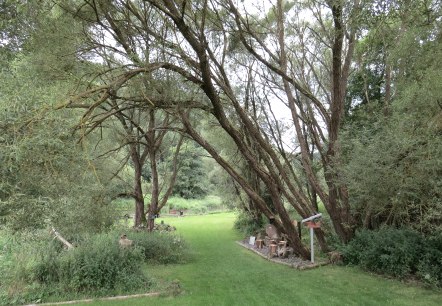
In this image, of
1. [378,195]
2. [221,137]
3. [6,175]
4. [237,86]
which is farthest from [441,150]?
[221,137]

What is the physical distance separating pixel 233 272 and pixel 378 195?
4.57 meters

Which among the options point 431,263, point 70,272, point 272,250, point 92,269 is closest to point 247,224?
point 272,250

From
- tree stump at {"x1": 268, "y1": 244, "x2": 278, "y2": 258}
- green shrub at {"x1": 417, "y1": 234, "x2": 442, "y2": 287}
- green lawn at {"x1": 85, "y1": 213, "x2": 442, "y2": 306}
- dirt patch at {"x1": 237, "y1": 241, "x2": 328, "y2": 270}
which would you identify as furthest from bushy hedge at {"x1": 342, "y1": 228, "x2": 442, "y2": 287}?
tree stump at {"x1": 268, "y1": 244, "x2": 278, "y2": 258}

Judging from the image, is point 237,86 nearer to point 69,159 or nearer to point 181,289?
point 181,289

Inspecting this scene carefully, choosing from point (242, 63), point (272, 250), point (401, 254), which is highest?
point (242, 63)

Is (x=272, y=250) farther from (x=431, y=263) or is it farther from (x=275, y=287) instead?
(x=431, y=263)

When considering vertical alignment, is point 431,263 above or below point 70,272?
below

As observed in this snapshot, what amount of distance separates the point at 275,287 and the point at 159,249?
484 cm

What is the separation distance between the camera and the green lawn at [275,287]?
23.3 feet

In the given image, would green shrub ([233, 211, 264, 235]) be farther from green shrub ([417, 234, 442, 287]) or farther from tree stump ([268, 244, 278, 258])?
green shrub ([417, 234, 442, 287])

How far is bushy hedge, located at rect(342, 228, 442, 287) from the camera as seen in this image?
7.68 meters

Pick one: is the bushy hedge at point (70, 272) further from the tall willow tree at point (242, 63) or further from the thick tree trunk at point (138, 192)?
the thick tree trunk at point (138, 192)

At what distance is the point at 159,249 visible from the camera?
38.6 ft

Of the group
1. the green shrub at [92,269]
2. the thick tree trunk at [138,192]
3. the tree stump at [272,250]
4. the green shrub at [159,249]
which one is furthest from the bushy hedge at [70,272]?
the thick tree trunk at [138,192]
